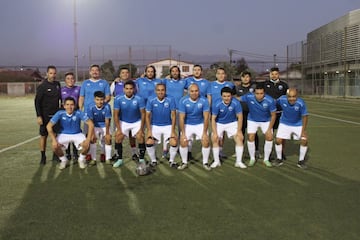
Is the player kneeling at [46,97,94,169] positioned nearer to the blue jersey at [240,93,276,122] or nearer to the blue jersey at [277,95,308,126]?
the blue jersey at [240,93,276,122]

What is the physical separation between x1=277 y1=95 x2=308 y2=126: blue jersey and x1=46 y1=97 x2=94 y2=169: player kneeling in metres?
3.52

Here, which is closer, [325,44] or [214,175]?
[214,175]

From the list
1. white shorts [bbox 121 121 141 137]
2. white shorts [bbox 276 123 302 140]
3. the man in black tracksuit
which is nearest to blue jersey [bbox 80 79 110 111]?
the man in black tracksuit

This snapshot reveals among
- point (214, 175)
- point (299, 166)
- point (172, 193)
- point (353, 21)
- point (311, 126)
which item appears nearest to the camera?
point (172, 193)

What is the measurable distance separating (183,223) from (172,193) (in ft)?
3.63

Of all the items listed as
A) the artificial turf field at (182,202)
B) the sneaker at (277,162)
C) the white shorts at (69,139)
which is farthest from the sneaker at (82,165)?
the sneaker at (277,162)

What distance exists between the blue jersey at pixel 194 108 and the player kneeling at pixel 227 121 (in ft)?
0.62

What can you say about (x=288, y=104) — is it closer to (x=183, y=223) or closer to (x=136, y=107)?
(x=136, y=107)

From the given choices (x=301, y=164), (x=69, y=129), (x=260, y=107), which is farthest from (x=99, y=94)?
(x=301, y=164)

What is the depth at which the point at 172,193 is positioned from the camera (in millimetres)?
5070

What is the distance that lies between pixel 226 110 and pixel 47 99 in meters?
3.37

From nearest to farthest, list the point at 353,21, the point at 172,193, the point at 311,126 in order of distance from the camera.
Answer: the point at 172,193 < the point at 311,126 < the point at 353,21

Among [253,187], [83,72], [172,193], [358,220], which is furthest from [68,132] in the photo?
[83,72]

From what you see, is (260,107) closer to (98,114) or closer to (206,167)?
(206,167)
